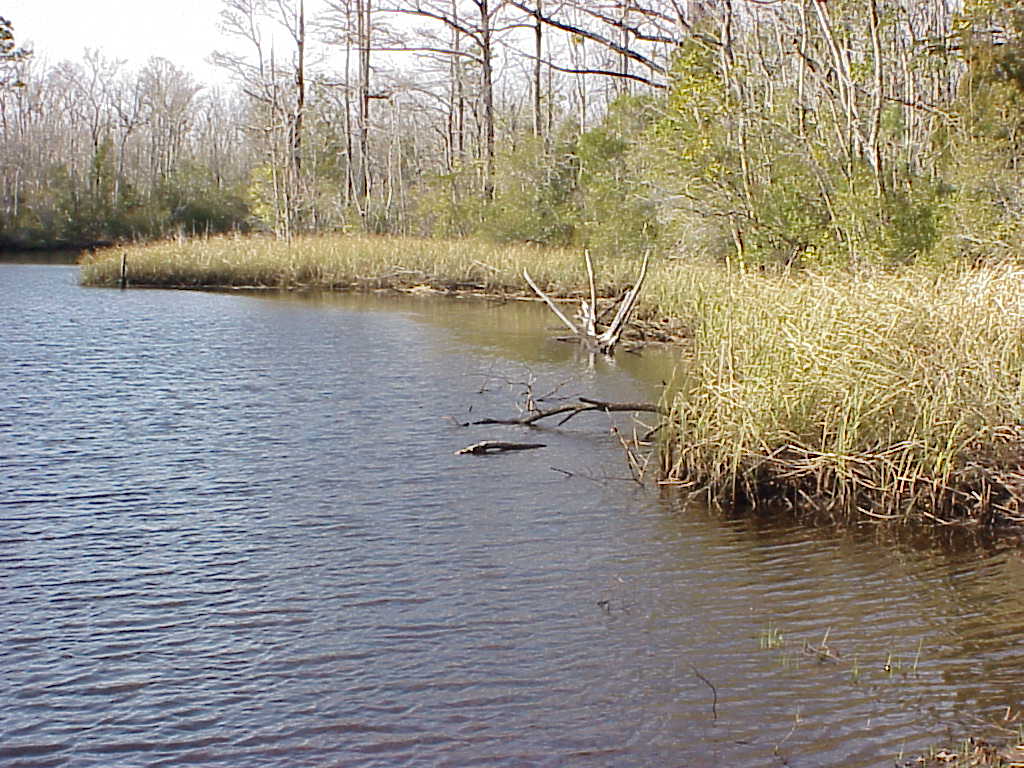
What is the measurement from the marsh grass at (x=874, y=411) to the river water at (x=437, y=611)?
18.8 inches

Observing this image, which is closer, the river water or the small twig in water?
the river water

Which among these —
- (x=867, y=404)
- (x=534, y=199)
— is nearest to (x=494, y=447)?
(x=867, y=404)

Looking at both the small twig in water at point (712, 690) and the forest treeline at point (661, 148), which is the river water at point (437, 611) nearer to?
the small twig in water at point (712, 690)

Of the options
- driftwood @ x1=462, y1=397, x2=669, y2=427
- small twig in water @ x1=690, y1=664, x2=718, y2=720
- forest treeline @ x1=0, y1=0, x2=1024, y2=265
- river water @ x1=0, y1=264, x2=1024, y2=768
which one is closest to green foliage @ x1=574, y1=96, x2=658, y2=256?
forest treeline @ x1=0, y1=0, x2=1024, y2=265

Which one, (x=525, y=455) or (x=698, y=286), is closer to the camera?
(x=525, y=455)

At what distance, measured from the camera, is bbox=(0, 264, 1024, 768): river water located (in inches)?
184

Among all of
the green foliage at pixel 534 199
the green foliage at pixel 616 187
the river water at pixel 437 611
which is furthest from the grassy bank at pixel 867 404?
the green foliage at pixel 534 199

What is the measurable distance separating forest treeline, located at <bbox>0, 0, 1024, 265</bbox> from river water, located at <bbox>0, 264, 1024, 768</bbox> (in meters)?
7.76

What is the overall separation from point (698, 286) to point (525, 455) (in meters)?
8.04

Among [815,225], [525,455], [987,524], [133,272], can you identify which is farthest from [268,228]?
[987,524]

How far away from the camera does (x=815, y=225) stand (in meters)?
18.3

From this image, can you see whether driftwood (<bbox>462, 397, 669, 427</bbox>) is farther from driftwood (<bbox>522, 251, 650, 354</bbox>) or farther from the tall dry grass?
the tall dry grass

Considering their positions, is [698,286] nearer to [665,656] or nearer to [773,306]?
[773,306]

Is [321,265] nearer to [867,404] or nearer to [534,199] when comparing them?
[534,199]
